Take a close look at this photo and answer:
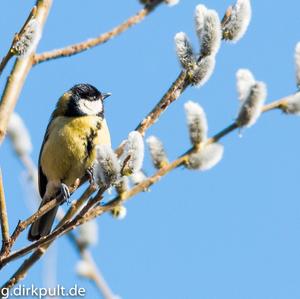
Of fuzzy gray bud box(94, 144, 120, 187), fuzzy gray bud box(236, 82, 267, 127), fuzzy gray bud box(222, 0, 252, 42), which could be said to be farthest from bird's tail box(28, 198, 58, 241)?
fuzzy gray bud box(236, 82, 267, 127)

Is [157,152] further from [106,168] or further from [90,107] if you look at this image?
[90,107]

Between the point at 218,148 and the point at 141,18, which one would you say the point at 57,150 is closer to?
the point at 141,18

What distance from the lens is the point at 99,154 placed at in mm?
1680

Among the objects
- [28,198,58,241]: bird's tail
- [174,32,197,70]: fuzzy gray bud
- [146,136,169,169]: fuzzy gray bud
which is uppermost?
[28,198,58,241]: bird's tail

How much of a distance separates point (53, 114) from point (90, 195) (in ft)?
10.6

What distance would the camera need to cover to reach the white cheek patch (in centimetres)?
478

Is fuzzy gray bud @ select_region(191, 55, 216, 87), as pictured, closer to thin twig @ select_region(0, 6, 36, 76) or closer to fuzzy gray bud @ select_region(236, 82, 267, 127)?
fuzzy gray bud @ select_region(236, 82, 267, 127)

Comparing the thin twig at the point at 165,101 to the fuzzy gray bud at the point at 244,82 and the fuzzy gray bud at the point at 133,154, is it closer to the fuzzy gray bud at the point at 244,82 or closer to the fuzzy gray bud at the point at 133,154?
the fuzzy gray bud at the point at 133,154

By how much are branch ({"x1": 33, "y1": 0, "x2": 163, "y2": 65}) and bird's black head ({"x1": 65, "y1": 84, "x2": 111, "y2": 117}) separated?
272 cm

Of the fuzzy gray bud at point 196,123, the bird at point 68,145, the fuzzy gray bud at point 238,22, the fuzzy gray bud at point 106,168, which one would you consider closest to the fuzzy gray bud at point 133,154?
the fuzzy gray bud at point 106,168

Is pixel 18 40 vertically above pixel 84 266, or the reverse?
pixel 18 40

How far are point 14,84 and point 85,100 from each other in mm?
3140

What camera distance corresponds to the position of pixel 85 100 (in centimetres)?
505

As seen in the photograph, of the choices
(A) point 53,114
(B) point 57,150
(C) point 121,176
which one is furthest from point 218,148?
(A) point 53,114
